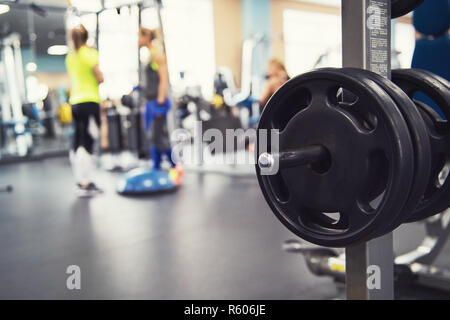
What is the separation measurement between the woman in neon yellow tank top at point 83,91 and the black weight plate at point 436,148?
3.39 m

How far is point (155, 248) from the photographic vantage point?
262 centimetres

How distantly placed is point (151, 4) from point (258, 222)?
115 inches

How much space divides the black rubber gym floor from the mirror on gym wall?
396 cm

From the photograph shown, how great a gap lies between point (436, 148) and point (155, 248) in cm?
197

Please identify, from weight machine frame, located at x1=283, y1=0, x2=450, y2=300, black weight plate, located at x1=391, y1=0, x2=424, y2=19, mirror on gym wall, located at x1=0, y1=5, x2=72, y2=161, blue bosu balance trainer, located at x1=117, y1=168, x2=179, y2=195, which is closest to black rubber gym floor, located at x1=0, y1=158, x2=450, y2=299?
blue bosu balance trainer, located at x1=117, y1=168, x2=179, y2=195

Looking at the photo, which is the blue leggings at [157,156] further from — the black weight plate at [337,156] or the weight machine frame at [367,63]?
the black weight plate at [337,156]

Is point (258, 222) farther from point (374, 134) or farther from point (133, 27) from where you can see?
point (133, 27)

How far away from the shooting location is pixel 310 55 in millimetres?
10805

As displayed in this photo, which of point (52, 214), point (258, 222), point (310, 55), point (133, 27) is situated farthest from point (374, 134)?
point (310, 55)

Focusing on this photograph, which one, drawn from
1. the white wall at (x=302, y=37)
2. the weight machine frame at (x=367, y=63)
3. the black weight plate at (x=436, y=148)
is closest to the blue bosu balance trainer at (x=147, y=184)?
the weight machine frame at (x=367, y=63)

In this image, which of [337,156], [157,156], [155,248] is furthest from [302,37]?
[337,156]

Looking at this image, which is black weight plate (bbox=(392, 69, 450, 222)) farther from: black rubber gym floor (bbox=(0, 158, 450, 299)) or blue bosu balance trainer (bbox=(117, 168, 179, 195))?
blue bosu balance trainer (bbox=(117, 168, 179, 195))

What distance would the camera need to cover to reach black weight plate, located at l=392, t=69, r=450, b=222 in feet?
2.93

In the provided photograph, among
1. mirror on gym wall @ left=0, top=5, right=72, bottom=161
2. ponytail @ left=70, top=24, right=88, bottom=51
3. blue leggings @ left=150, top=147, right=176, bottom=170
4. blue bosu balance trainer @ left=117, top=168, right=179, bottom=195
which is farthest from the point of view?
mirror on gym wall @ left=0, top=5, right=72, bottom=161
